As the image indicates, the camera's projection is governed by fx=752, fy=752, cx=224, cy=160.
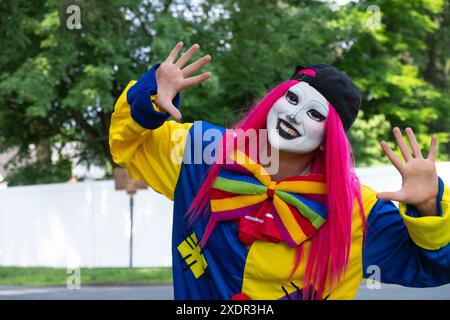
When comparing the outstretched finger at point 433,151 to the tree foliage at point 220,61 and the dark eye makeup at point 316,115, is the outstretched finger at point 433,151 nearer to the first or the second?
the dark eye makeup at point 316,115

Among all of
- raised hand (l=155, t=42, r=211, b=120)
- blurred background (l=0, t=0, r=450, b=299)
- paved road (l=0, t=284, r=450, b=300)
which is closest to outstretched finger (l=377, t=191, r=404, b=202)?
raised hand (l=155, t=42, r=211, b=120)

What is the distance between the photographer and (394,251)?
2.73 meters

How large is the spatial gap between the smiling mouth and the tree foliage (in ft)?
27.9

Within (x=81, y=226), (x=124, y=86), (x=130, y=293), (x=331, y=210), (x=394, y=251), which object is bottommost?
(x=130, y=293)

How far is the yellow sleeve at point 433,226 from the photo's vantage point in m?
2.49

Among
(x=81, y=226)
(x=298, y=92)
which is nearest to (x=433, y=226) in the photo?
(x=298, y=92)

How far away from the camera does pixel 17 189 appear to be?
16750 millimetres

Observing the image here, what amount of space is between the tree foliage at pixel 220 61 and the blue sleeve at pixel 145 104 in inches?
332

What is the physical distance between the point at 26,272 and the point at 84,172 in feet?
16.6

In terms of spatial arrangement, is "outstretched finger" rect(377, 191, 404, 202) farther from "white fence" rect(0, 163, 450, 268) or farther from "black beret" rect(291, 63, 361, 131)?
"white fence" rect(0, 163, 450, 268)

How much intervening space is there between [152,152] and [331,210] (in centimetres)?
73

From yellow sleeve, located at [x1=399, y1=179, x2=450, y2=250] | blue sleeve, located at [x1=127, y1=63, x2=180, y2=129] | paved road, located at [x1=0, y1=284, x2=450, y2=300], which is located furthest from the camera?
paved road, located at [x1=0, y1=284, x2=450, y2=300]

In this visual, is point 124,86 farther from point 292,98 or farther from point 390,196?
point 390,196

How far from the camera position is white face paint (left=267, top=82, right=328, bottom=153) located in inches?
111
